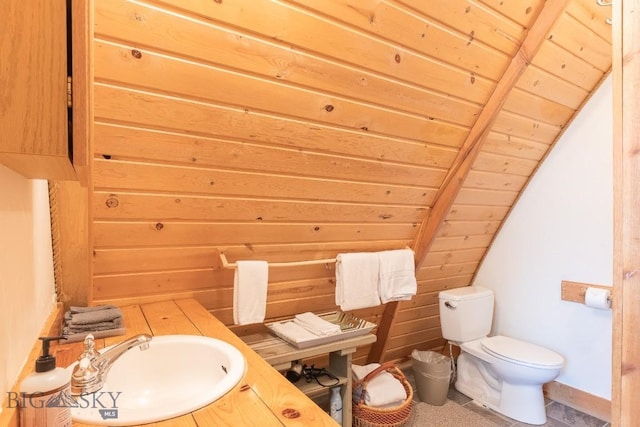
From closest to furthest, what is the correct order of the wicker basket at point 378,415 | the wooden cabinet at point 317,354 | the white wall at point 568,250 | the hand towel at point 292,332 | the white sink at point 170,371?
1. the white sink at point 170,371
2. the wooden cabinet at point 317,354
3. the hand towel at point 292,332
4. the wicker basket at point 378,415
5. the white wall at point 568,250

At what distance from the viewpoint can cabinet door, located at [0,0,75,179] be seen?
50cm

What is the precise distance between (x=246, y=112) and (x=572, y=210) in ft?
7.66

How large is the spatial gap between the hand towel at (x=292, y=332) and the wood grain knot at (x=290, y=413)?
1.02 metres

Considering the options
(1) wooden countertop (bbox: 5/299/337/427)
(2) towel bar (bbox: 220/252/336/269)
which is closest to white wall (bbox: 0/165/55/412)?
(1) wooden countertop (bbox: 5/299/337/427)

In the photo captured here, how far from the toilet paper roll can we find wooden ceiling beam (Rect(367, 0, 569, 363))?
106 centimetres

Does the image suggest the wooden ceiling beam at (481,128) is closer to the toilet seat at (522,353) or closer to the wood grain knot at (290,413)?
the toilet seat at (522,353)

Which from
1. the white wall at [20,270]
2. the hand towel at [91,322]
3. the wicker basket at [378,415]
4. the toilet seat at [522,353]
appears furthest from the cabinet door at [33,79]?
the toilet seat at [522,353]

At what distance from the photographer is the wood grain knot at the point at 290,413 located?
85 cm

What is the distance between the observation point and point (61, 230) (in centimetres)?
137

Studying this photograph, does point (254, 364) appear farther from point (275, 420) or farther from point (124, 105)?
point (124, 105)

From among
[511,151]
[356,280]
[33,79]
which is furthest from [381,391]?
[33,79]

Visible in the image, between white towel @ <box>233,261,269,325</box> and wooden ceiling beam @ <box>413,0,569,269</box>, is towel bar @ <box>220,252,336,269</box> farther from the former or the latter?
wooden ceiling beam @ <box>413,0,569,269</box>

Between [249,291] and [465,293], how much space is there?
67.9 inches

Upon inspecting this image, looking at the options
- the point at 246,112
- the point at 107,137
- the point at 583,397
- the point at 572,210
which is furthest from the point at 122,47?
the point at 583,397
